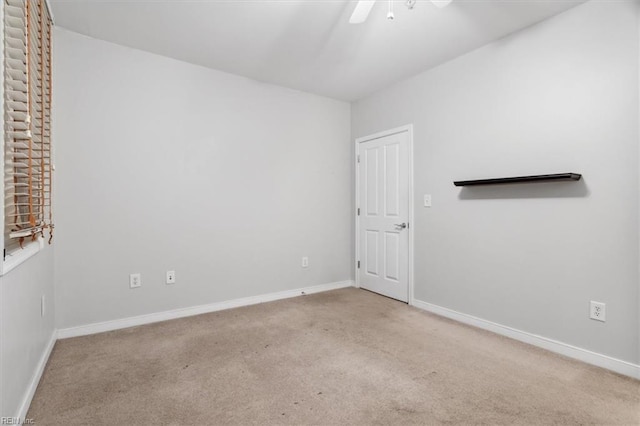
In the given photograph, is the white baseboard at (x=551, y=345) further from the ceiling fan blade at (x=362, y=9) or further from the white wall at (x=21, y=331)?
the white wall at (x=21, y=331)

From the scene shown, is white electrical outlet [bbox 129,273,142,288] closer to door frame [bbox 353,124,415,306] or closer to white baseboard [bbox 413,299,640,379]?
door frame [bbox 353,124,415,306]

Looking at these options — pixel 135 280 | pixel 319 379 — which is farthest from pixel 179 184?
pixel 319 379

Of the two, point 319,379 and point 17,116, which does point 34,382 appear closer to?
point 17,116

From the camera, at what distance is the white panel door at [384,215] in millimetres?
3576

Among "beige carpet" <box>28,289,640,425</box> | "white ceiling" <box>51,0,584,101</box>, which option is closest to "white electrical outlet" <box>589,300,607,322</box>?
"beige carpet" <box>28,289,640,425</box>

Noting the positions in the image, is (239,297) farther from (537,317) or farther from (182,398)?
(537,317)

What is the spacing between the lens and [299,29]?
2.54 meters

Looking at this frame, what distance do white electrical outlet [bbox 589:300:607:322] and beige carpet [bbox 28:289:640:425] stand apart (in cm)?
34

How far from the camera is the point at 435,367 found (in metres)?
2.12

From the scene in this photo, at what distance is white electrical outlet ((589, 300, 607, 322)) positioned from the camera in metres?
2.15

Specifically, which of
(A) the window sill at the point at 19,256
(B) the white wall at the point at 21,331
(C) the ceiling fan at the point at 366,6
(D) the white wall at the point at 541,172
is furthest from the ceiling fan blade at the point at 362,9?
(A) the window sill at the point at 19,256

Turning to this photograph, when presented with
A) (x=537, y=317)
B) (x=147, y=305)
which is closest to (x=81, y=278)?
(x=147, y=305)

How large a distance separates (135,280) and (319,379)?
1928mm

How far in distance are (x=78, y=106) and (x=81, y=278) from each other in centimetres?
142
